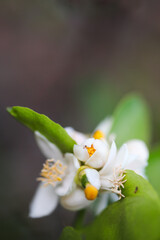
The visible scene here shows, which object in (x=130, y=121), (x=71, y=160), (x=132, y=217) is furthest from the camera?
(x=130, y=121)

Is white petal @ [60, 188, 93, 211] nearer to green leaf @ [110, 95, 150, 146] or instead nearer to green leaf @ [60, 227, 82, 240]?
green leaf @ [60, 227, 82, 240]

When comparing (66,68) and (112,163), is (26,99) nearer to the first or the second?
(66,68)

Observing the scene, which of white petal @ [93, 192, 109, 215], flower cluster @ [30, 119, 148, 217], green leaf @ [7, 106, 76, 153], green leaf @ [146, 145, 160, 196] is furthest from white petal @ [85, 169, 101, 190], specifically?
green leaf @ [146, 145, 160, 196]

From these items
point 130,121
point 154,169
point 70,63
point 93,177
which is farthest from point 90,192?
point 70,63

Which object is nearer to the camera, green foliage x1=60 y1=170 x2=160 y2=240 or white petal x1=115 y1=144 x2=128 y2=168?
green foliage x1=60 y1=170 x2=160 y2=240

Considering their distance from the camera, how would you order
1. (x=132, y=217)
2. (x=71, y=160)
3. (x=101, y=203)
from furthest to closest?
(x=101, y=203) < (x=71, y=160) < (x=132, y=217)

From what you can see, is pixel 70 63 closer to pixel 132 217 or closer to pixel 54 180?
pixel 54 180
